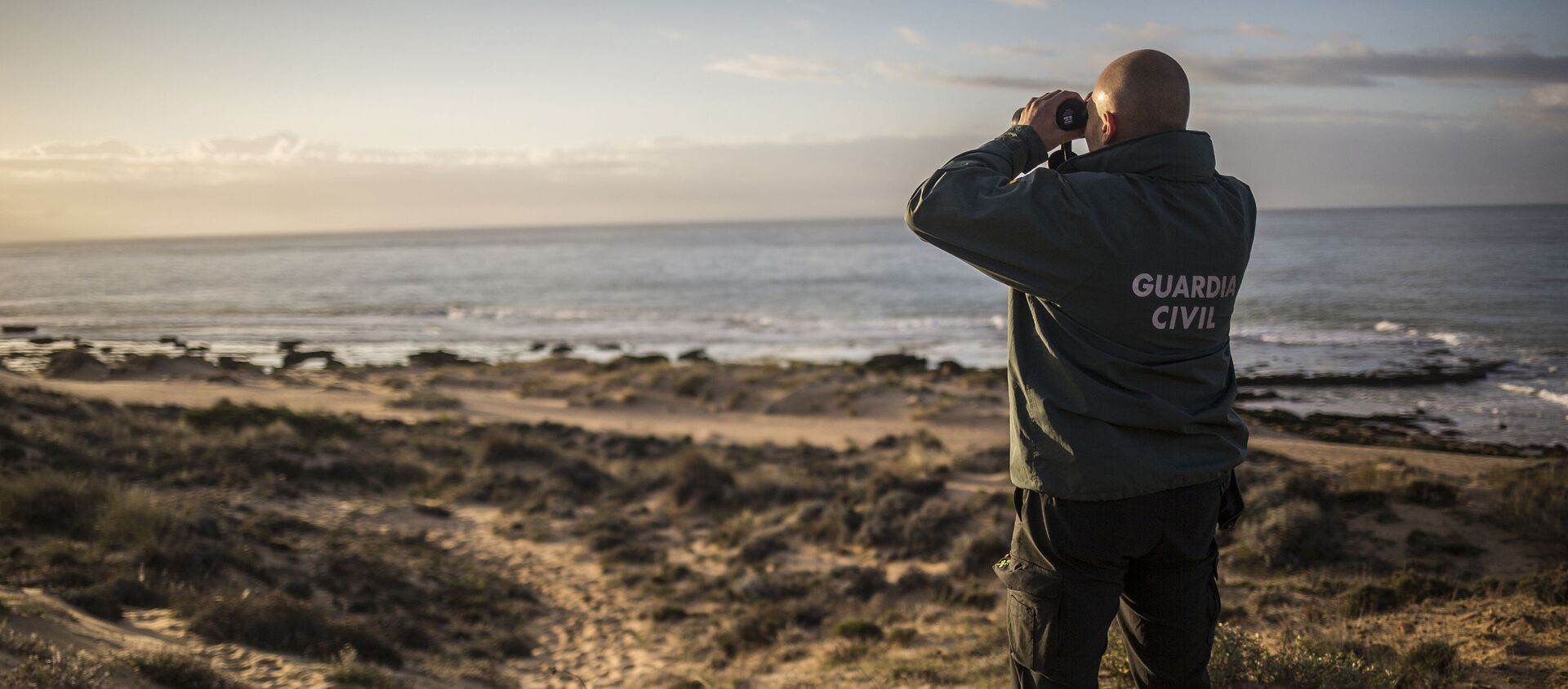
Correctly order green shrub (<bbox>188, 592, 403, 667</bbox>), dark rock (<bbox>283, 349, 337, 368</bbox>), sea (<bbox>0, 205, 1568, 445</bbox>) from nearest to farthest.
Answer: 1. green shrub (<bbox>188, 592, 403, 667</bbox>)
2. sea (<bbox>0, 205, 1568, 445</bbox>)
3. dark rock (<bbox>283, 349, 337, 368</bbox>)

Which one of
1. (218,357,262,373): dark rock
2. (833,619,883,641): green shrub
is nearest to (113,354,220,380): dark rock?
(218,357,262,373): dark rock

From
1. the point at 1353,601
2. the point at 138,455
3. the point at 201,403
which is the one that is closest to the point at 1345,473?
the point at 1353,601

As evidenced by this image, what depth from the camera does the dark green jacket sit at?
1843mm

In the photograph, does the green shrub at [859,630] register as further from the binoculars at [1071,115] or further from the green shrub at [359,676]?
the binoculars at [1071,115]

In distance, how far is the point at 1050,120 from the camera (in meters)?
2.13

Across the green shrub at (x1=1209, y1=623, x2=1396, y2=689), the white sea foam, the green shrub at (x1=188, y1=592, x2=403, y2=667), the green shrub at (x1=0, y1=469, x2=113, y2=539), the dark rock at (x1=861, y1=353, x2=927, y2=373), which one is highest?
the green shrub at (x1=1209, y1=623, x2=1396, y2=689)

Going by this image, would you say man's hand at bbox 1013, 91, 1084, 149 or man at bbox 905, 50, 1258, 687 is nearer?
man at bbox 905, 50, 1258, 687

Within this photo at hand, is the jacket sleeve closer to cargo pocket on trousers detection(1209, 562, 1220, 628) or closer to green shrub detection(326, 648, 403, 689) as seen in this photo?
cargo pocket on trousers detection(1209, 562, 1220, 628)

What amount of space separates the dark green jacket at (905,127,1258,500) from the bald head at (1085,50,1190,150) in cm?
6

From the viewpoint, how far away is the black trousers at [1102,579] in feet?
6.29

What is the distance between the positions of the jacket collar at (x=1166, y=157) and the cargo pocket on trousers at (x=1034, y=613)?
0.91 meters

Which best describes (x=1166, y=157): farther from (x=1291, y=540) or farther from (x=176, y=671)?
→ (x=1291, y=540)

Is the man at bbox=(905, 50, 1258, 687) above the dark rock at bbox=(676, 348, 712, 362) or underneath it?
above

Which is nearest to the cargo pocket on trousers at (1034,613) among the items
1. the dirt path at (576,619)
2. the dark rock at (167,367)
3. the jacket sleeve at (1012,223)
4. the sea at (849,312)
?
the jacket sleeve at (1012,223)
